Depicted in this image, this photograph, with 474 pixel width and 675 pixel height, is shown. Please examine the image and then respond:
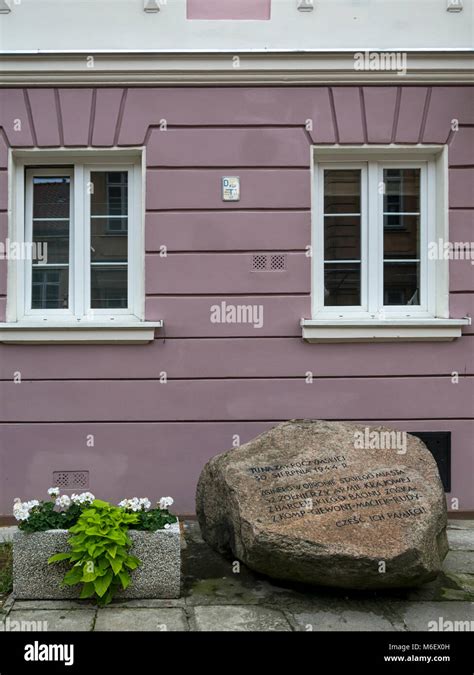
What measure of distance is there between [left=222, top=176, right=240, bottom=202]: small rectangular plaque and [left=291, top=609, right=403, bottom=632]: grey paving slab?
4040 mm

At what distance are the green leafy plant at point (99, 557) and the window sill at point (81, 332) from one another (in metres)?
2.37

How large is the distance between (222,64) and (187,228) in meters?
1.69

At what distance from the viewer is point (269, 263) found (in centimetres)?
668

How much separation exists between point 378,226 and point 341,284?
28.5 inches

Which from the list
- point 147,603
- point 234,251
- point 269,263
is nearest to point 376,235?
point 269,263

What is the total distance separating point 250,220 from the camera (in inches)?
263

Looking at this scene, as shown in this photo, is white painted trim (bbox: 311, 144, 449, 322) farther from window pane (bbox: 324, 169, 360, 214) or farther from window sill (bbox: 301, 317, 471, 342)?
window sill (bbox: 301, 317, 471, 342)

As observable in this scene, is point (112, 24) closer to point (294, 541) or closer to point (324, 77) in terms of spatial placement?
point (324, 77)

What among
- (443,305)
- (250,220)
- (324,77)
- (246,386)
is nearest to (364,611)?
(246,386)

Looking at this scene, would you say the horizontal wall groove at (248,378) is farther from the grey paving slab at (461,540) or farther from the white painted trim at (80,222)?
the grey paving slab at (461,540)

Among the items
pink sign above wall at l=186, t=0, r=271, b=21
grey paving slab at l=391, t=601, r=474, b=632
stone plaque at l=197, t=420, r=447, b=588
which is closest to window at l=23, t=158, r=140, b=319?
pink sign above wall at l=186, t=0, r=271, b=21

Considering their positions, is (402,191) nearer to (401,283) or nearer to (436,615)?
(401,283)

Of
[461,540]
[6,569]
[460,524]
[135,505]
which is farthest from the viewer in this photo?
[460,524]

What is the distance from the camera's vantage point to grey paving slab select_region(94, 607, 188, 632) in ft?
13.6
